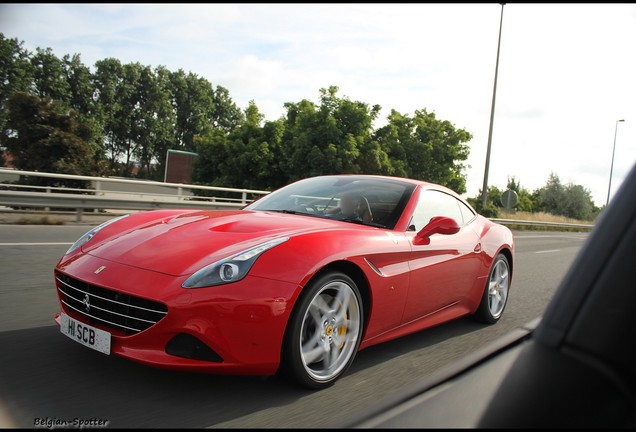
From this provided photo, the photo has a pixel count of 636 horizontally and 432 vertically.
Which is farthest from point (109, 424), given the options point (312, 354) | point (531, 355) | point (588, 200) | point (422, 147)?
point (588, 200)

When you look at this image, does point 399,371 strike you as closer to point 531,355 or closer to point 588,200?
point 531,355

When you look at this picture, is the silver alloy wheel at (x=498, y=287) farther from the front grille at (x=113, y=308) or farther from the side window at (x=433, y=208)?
the front grille at (x=113, y=308)

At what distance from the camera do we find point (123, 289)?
112 inches

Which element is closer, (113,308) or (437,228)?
(113,308)

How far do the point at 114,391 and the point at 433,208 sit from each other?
2.90 meters

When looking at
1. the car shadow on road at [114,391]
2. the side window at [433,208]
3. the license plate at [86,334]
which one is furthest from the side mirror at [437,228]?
the license plate at [86,334]

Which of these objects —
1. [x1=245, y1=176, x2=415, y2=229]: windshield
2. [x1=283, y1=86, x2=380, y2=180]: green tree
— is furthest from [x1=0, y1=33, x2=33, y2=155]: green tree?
[x1=245, y1=176, x2=415, y2=229]: windshield

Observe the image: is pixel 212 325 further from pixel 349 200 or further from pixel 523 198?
pixel 523 198

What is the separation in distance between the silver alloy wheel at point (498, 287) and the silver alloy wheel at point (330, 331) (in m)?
2.20

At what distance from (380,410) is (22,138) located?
24448 mm

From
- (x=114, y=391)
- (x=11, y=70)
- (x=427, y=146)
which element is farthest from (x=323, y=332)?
(x=11, y=70)

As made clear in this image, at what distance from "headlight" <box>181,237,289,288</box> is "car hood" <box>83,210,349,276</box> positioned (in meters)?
0.06

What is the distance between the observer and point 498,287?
537 cm

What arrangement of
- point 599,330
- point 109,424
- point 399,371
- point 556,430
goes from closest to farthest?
point 556,430 < point 599,330 < point 109,424 < point 399,371
